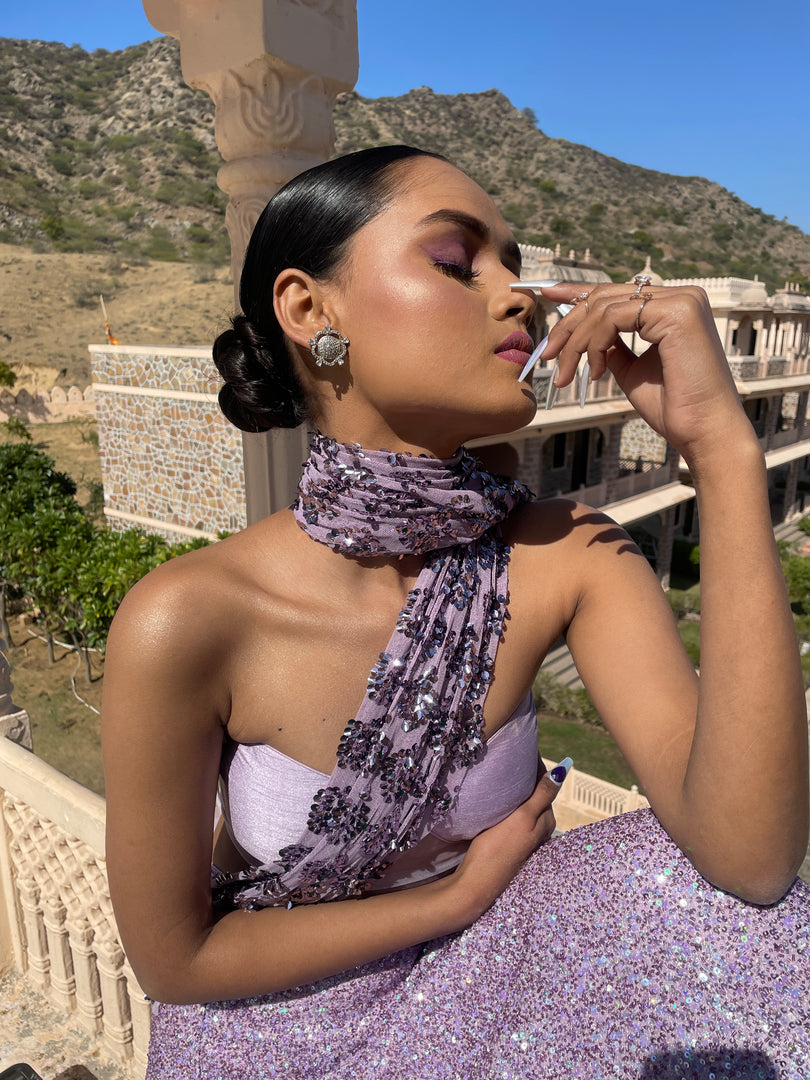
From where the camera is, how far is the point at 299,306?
55.1 inches

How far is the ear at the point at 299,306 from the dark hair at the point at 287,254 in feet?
0.07

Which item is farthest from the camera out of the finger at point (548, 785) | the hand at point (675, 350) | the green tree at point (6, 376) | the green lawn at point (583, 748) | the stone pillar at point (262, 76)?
the green tree at point (6, 376)

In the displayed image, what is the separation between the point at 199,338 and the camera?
101 feet

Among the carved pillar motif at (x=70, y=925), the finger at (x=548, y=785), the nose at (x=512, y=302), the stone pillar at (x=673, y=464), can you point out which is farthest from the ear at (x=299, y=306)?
the stone pillar at (x=673, y=464)

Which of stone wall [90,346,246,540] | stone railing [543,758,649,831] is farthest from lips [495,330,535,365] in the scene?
stone wall [90,346,246,540]

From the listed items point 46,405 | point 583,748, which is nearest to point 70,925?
point 583,748

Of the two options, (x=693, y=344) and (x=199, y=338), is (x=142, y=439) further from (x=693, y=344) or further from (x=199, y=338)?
(x=199, y=338)

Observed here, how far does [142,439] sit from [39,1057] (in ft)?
39.6

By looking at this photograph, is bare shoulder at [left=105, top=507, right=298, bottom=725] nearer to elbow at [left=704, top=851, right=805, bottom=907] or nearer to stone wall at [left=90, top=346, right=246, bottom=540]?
elbow at [left=704, top=851, right=805, bottom=907]

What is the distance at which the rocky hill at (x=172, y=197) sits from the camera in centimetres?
3422

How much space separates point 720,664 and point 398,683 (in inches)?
21.0

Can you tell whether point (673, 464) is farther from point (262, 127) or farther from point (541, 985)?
point (541, 985)

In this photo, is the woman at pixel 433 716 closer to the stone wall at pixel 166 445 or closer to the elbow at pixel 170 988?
the elbow at pixel 170 988

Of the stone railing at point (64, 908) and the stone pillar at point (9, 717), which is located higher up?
the stone pillar at point (9, 717)
